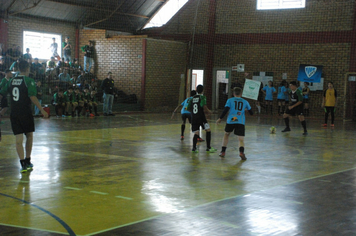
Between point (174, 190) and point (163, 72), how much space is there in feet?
74.3

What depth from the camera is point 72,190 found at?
696 centimetres

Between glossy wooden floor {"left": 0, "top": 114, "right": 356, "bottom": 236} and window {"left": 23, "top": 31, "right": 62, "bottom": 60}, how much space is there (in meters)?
15.6

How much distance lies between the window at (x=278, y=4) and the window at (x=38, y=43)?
13264 millimetres

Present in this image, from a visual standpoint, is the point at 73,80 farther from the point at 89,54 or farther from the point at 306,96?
the point at 306,96

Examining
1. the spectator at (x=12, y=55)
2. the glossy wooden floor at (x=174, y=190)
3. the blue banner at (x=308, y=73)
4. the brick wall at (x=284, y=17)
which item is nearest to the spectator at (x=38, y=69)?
the spectator at (x=12, y=55)

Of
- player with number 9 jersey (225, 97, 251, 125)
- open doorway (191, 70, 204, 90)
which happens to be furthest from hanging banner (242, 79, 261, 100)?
player with number 9 jersey (225, 97, 251, 125)

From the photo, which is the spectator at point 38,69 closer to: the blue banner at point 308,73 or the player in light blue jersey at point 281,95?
the player in light blue jersey at point 281,95

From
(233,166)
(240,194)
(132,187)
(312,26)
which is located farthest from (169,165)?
(312,26)

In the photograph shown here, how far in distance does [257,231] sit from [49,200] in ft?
9.86

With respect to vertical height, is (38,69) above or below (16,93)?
above

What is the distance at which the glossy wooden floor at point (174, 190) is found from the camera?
5.21 m

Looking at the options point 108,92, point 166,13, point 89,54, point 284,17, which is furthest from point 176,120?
point 166,13

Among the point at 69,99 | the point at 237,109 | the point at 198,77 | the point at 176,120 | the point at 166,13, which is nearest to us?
the point at 237,109

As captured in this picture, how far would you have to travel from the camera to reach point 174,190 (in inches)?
277
